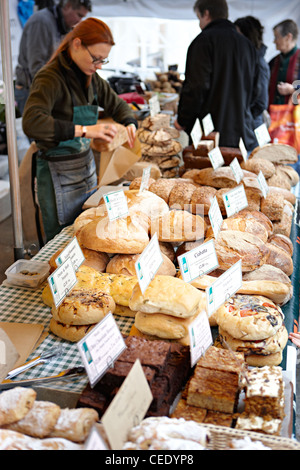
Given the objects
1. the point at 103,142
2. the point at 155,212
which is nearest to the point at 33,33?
the point at 103,142

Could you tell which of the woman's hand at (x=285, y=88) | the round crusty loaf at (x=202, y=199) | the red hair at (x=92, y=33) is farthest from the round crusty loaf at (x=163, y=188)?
the woman's hand at (x=285, y=88)

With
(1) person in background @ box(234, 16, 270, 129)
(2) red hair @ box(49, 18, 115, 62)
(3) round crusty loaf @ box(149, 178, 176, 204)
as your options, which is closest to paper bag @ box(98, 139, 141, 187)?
(3) round crusty loaf @ box(149, 178, 176, 204)

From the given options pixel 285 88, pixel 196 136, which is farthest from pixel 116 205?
pixel 285 88

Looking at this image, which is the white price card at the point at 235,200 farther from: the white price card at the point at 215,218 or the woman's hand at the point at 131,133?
the woman's hand at the point at 131,133

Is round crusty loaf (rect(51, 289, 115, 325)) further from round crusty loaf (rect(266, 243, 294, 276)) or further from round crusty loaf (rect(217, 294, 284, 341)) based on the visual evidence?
round crusty loaf (rect(266, 243, 294, 276))

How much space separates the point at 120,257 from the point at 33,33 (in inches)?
180

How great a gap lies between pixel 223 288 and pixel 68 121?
1803 mm

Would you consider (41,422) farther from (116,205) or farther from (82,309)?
(116,205)

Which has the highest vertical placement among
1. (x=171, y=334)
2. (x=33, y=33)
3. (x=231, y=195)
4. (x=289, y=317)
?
(x=33, y=33)

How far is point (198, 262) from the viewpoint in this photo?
1951 mm

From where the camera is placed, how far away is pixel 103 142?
3.33m
